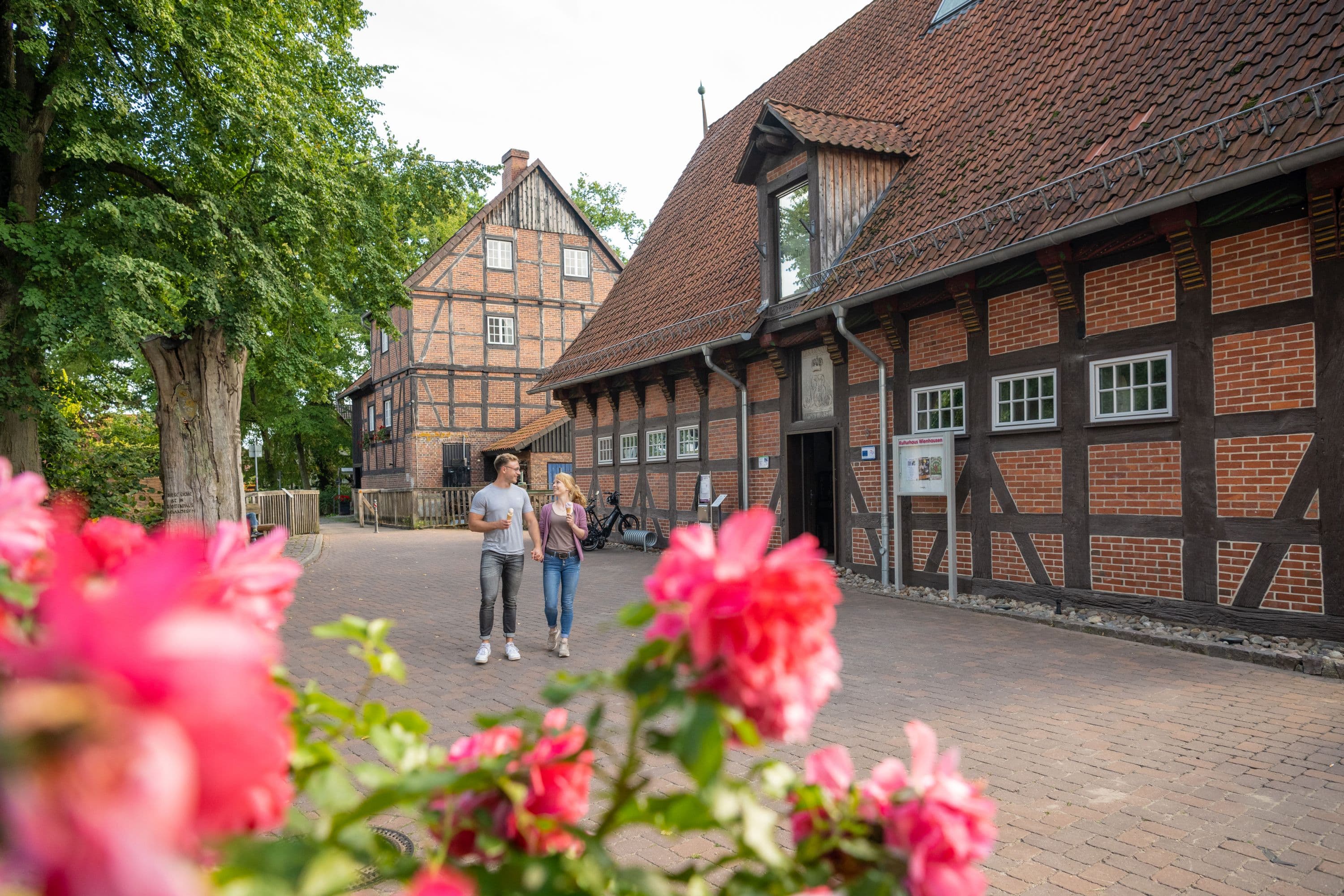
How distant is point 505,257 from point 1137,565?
2587cm

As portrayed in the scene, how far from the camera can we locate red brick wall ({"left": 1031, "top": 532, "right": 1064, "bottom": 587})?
9.38 metres

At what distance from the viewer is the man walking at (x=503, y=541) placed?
7582mm

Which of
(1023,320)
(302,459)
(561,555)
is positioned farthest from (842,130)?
(302,459)

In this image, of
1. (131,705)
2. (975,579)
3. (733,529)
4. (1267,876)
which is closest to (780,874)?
(733,529)

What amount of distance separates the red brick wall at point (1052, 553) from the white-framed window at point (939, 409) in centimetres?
167

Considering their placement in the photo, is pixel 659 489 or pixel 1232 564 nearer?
pixel 1232 564

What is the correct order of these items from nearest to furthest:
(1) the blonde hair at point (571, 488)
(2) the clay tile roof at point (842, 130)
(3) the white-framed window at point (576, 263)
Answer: (1) the blonde hair at point (571, 488)
(2) the clay tile roof at point (842, 130)
(3) the white-framed window at point (576, 263)

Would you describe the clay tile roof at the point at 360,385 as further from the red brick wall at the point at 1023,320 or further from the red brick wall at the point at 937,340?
the red brick wall at the point at 1023,320

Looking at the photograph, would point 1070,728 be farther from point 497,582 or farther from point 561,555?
point 497,582

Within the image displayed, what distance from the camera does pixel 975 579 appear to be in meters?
10.4

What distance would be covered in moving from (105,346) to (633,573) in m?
8.02

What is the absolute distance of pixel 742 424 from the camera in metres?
14.9

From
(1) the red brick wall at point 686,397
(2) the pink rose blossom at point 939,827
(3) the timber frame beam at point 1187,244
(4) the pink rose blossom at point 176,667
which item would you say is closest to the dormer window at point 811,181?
(1) the red brick wall at point 686,397

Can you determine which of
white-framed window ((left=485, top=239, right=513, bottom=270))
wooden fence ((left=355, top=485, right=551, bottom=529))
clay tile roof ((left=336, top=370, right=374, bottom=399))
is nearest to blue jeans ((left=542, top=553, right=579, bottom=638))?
wooden fence ((left=355, top=485, right=551, bottom=529))
